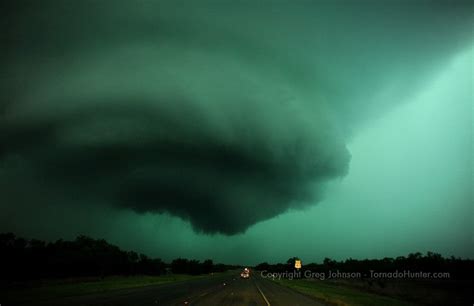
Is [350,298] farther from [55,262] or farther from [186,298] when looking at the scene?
[55,262]

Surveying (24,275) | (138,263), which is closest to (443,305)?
(24,275)

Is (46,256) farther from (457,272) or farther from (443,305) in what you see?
(457,272)

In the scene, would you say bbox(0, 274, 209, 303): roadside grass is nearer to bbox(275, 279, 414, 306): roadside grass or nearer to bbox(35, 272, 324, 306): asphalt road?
bbox(35, 272, 324, 306): asphalt road

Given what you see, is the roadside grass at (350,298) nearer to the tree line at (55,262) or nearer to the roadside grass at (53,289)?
the roadside grass at (53,289)

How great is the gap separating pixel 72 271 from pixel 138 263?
42.0 metres

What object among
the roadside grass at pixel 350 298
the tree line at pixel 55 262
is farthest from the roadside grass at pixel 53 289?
the tree line at pixel 55 262

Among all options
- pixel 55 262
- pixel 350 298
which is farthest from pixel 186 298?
pixel 55 262

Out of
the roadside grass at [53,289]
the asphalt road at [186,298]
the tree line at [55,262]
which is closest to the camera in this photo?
the asphalt road at [186,298]

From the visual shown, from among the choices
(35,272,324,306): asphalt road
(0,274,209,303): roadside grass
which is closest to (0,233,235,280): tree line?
(0,274,209,303): roadside grass

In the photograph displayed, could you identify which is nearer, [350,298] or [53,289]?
[350,298]

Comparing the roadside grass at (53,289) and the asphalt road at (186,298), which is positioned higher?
the asphalt road at (186,298)

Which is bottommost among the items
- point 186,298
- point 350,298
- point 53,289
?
point 350,298

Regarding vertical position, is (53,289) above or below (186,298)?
below

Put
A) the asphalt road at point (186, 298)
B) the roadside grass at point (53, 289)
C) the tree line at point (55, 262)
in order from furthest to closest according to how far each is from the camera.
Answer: the tree line at point (55, 262), the roadside grass at point (53, 289), the asphalt road at point (186, 298)
